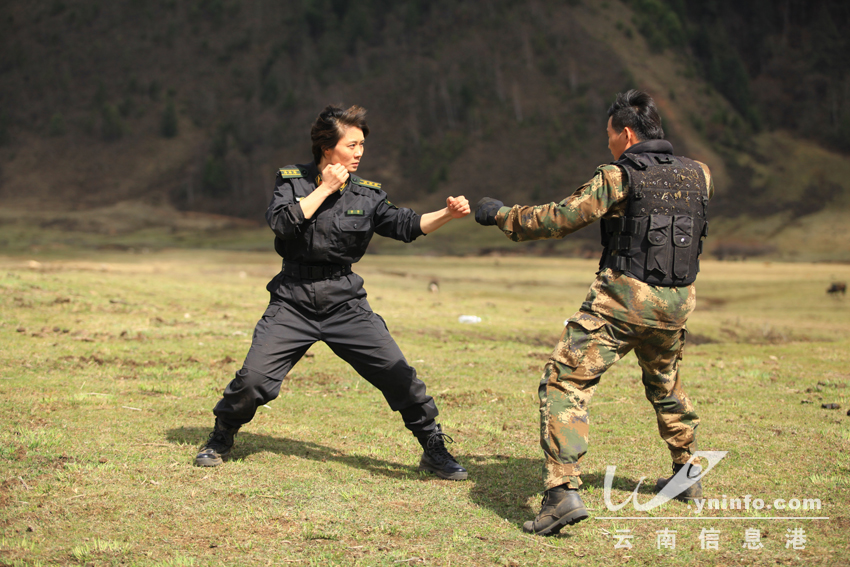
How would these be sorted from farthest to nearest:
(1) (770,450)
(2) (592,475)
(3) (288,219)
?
(1) (770,450) → (2) (592,475) → (3) (288,219)

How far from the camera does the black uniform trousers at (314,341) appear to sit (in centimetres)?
470

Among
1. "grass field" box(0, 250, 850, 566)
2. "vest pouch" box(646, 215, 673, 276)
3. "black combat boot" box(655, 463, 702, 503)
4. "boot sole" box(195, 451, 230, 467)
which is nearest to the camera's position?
"grass field" box(0, 250, 850, 566)

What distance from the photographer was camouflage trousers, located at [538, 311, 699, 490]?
3934 mm

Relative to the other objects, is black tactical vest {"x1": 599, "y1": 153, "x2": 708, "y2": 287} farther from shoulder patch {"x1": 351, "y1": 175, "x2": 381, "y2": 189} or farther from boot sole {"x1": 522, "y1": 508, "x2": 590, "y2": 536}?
shoulder patch {"x1": 351, "y1": 175, "x2": 381, "y2": 189}

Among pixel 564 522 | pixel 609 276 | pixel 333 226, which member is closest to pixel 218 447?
pixel 333 226

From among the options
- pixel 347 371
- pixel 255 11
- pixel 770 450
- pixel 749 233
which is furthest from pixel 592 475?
pixel 255 11

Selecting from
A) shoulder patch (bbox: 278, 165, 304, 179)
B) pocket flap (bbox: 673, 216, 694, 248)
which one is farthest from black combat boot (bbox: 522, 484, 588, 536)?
shoulder patch (bbox: 278, 165, 304, 179)

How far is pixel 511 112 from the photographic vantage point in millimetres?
62938

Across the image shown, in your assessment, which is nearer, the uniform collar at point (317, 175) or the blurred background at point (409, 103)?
the uniform collar at point (317, 175)

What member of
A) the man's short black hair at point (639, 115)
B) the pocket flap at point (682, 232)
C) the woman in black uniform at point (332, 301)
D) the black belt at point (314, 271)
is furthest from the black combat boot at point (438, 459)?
the man's short black hair at point (639, 115)

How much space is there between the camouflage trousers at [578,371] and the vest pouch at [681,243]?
0.33m

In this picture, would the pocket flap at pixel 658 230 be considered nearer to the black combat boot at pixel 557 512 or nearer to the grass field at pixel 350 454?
the black combat boot at pixel 557 512

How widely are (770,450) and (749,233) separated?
42.4 metres

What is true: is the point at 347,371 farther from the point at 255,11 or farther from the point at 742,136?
the point at 255,11
